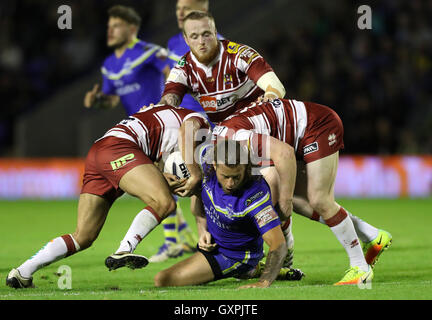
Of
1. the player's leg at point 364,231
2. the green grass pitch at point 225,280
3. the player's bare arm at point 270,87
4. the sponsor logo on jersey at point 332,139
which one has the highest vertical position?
the player's bare arm at point 270,87

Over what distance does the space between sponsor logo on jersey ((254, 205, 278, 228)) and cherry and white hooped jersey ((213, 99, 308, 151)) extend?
2.33 ft

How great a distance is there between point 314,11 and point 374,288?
13.7 metres

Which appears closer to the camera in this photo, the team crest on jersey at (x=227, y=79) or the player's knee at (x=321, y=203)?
the player's knee at (x=321, y=203)

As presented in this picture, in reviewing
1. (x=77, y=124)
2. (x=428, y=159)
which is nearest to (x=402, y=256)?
(x=428, y=159)

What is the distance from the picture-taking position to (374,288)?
17.9ft

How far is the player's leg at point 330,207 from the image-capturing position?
6148mm

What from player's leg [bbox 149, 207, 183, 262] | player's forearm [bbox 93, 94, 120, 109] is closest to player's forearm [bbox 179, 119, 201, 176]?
player's leg [bbox 149, 207, 183, 262]

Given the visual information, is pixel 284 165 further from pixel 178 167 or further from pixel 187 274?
pixel 187 274

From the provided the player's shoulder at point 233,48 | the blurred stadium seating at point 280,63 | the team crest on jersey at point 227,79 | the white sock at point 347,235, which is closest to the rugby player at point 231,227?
the white sock at point 347,235

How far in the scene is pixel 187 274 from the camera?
237 inches

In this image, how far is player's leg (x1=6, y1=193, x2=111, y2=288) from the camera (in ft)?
19.7

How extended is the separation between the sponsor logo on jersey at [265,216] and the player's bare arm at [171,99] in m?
1.54

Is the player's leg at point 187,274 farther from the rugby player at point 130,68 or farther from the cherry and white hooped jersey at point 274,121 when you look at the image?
the rugby player at point 130,68

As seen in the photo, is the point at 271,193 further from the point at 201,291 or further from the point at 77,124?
the point at 77,124
